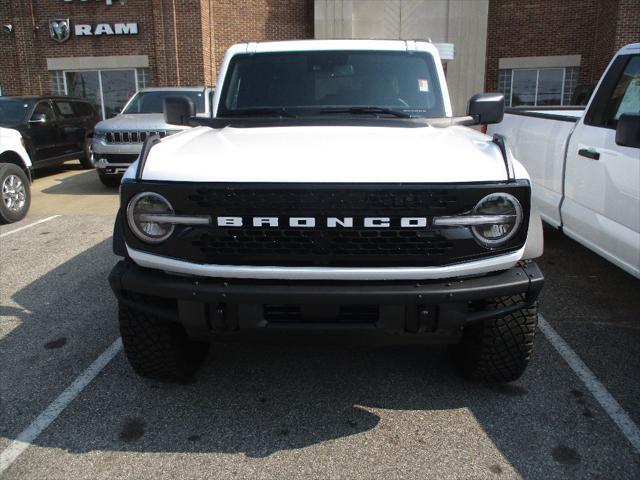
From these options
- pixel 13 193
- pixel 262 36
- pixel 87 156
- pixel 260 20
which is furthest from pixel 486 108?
pixel 260 20

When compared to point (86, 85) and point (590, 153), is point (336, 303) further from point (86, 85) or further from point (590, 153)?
point (86, 85)

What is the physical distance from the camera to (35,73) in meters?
21.0

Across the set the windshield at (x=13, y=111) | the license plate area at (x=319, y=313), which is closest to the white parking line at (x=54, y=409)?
the license plate area at (x=319, y=313)

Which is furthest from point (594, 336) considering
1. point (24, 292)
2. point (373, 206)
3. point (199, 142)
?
point (24, 292)

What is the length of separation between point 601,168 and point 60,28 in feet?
69.4

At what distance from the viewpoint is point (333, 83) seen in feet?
12.8

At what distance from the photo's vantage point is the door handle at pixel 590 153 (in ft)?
13.6

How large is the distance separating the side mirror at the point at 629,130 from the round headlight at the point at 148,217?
8.51 feet

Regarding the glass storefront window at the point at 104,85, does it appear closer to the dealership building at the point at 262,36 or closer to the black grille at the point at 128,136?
the dealership building at the point at 262,36

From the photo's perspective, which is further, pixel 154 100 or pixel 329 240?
pixel 154 100

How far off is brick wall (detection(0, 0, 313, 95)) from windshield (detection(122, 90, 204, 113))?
9.30m

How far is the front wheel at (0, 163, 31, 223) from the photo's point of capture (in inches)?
300

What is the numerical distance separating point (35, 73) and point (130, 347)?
844 inches

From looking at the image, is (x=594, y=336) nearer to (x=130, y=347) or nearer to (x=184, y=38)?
(x=130, y=347)
